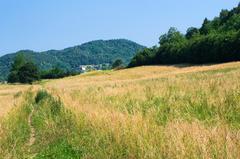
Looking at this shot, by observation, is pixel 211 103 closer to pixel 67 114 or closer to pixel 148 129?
pixel 148 129

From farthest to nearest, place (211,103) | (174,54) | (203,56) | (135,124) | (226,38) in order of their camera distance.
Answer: (174,54) → (203,56) → (226,38) → (211,103) → (135,124)

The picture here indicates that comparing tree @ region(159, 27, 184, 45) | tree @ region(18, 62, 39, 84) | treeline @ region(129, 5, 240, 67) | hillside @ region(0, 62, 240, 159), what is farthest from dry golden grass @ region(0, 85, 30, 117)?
tree @ region(159, 27, 184, 45)

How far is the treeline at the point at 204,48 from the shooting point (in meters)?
82.9

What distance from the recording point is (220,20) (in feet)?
462

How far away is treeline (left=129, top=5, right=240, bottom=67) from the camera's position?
82875 mm

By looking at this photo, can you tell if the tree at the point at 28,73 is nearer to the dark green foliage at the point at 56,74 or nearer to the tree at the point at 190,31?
the dark green foliage at the point at 56,74

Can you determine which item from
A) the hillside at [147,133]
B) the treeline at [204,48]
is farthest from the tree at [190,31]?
the hillside at [147,133]

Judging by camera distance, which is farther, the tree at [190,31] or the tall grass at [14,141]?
the tree at [190,31]

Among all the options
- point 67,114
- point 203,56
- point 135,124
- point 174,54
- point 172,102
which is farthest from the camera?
point 174,54

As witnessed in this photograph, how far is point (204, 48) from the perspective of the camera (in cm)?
9088

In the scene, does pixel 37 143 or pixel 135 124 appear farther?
pixel 37 143

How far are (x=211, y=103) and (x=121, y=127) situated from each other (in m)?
2.55

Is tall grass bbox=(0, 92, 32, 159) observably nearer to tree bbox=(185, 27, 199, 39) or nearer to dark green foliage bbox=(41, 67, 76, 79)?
tree bbox=(185, 27, 199, 39)

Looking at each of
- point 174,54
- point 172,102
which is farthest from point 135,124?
point 174,54
